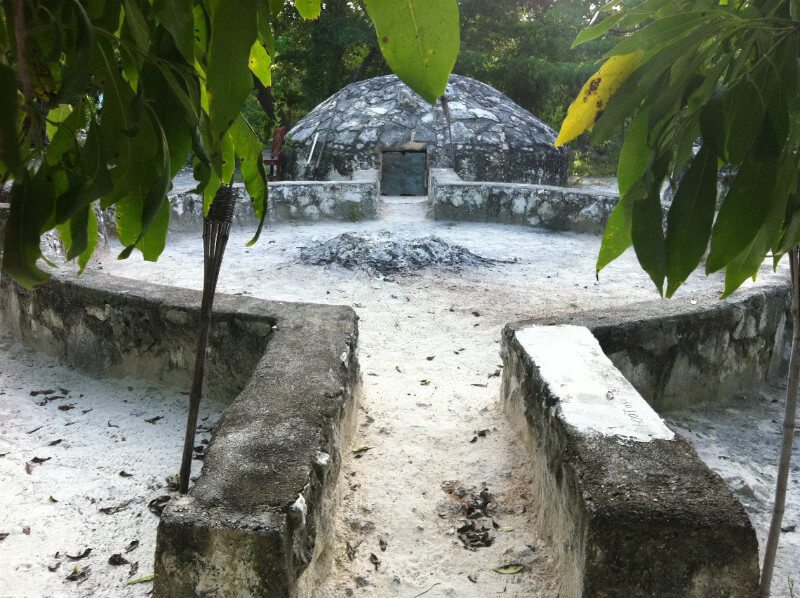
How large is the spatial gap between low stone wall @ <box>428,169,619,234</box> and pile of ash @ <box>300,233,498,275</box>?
209cm

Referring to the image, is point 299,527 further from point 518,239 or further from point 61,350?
point 518,239

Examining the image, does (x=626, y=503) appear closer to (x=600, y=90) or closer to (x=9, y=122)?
(x=600, y=90)

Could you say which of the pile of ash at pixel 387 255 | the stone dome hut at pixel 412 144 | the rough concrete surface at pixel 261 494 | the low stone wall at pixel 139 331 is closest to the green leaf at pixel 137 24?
the rough concrete surface at pixel 261 494

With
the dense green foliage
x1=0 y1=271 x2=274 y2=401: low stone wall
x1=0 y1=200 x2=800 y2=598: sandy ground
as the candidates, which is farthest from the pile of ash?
the dense green foliage

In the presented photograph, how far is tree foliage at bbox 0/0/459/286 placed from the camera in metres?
0.71

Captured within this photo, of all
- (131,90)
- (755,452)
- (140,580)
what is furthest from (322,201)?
(131,90)

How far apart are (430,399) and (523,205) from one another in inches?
219

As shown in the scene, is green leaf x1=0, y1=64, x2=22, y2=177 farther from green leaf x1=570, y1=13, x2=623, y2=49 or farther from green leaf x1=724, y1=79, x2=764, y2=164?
green leaf x1=724, y1=79, x2=764, y2=164

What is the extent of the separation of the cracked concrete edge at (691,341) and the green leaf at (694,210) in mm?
2122

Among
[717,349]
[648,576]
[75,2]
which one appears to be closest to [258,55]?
[75,2]

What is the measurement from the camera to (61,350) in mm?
3816

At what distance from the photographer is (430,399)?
3.46m

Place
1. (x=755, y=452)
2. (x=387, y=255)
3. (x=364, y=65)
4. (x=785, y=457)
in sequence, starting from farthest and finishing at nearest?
(x=364, y=65)
(x=387, y=255)
(x=755, y=452)
(x=785, y=457)

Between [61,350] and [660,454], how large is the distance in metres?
3.33
